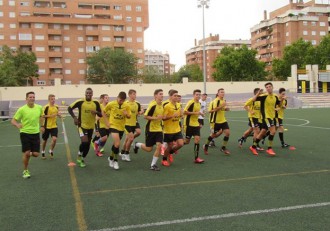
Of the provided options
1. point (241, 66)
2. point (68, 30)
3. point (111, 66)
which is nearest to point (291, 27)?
point (241, 66)

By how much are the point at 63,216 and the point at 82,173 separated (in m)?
2.98

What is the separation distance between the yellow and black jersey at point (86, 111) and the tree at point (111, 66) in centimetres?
5472

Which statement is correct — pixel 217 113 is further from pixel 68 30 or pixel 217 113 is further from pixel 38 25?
pixel 68 30

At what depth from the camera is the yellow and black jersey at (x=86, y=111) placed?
8.59 metres

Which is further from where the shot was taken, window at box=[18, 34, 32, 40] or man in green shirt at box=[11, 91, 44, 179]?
window at box=[18, 34, 32, 40]

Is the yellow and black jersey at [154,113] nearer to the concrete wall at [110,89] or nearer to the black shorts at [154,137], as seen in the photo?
the black shorts at [154,137]

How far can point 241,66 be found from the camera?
207ft

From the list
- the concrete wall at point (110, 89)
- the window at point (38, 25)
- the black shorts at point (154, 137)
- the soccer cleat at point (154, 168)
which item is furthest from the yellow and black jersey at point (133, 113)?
the window at point (38, 25)

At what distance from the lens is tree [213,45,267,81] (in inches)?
2459

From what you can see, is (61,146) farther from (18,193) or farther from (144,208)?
(144,208)

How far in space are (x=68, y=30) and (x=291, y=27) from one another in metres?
55.0

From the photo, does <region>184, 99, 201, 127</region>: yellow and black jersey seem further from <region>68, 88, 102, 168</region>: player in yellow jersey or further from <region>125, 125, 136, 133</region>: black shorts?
<region>68, 88, 102, 168</region>: player in yellow jersey

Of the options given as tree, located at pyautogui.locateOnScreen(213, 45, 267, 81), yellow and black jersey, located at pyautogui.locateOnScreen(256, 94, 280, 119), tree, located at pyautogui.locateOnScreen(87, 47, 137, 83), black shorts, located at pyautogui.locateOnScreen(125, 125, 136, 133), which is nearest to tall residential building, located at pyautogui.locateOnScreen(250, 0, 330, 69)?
tree, located at pyautogui.locateOnScreen(213, 45, 267, 81)

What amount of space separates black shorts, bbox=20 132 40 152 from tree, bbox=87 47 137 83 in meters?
55.7
